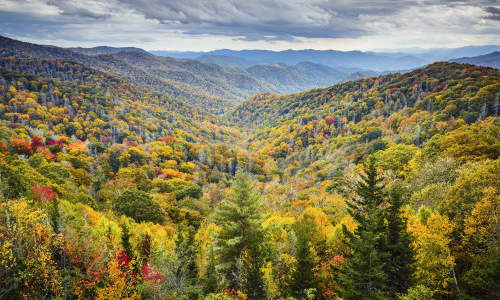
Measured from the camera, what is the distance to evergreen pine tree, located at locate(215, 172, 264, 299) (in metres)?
22.5

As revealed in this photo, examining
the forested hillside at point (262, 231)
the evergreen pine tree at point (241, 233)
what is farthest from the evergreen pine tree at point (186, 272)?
the evergreen pine tree at point (241, 233)

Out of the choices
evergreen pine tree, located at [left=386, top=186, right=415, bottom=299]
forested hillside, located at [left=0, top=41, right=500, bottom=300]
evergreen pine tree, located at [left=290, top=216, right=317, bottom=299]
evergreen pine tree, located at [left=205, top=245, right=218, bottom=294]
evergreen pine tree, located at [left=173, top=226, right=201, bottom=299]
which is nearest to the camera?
evergreen pine tree, located at [left=386, top=186, right=415, bottom=299]

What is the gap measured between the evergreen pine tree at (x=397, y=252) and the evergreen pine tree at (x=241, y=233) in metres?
10.4

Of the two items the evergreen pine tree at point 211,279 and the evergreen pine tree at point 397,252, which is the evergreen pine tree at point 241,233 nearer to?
the evergreen pine tree at point 211,279

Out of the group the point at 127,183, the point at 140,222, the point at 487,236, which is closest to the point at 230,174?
the point at 127,183

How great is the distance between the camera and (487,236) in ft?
70.0

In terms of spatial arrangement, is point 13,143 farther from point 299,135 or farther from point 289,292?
point 299,135

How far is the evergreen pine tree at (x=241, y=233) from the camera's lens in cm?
2248

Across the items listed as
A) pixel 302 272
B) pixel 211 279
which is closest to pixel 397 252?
pixel 302 272

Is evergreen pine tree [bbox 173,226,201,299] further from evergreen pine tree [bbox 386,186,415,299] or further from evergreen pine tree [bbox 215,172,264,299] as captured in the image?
evergreen pine tree [bbox 386,186,415,299]

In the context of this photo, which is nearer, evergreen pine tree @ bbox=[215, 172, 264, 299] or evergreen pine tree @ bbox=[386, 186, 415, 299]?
evergreen pine tree @ bbox=[386, 186, 415, 299]

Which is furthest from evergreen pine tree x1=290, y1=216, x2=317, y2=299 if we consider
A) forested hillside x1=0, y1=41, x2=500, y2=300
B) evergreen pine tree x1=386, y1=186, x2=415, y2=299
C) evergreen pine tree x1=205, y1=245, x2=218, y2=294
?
evergreen pine tree x1=205, y1=245, x2=218, y2=294

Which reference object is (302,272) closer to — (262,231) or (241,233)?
(262,231)

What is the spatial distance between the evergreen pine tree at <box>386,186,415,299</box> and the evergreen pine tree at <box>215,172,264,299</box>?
10.4 metres
